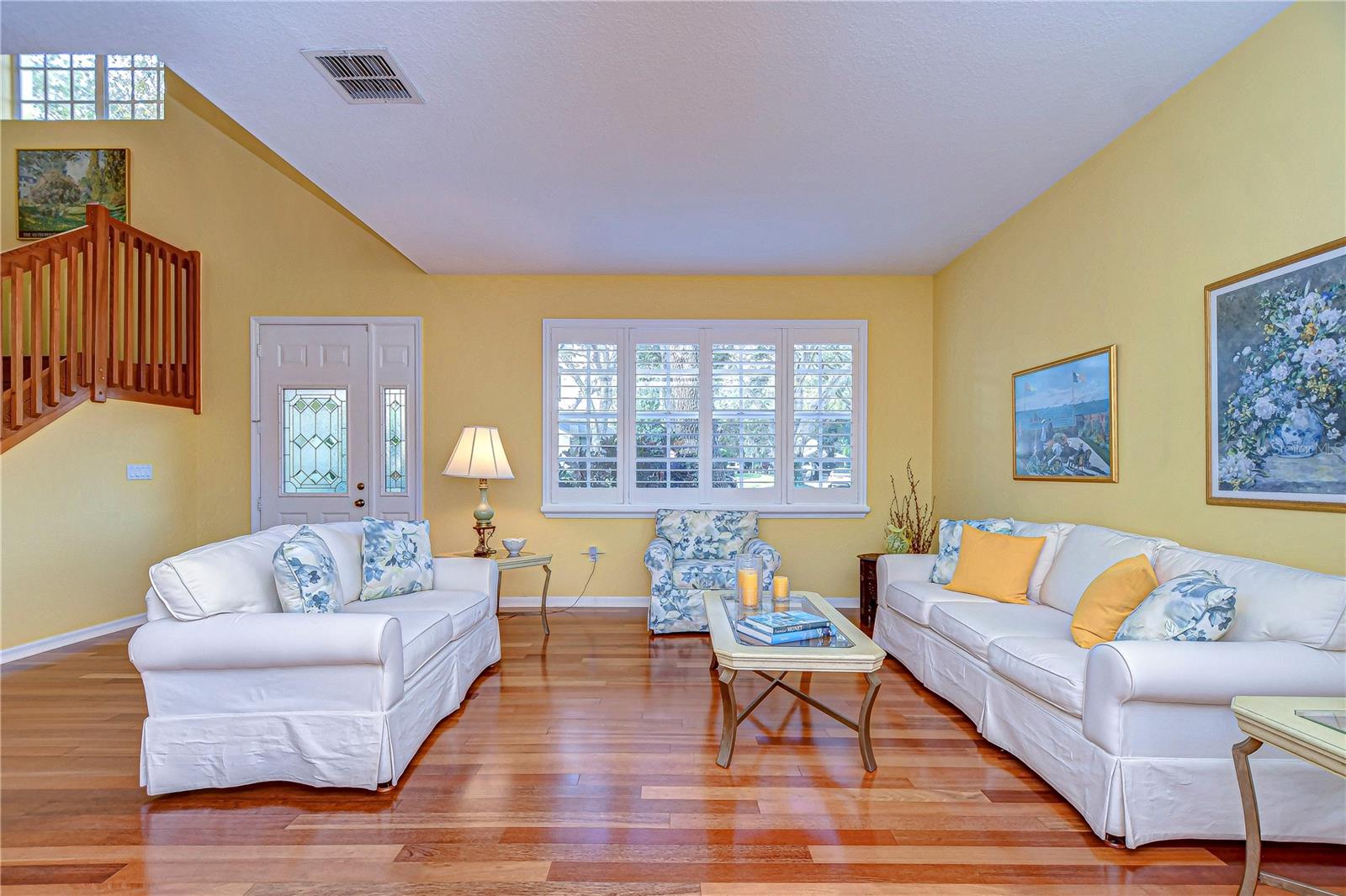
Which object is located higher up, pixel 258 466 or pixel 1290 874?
pixel 258 466

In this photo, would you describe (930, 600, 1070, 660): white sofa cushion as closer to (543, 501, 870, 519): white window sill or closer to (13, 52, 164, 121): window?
(543, 501, 870, 519): white window sill

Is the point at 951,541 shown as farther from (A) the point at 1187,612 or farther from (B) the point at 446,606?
(B) the point at 446,606

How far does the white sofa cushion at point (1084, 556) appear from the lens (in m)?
2.73

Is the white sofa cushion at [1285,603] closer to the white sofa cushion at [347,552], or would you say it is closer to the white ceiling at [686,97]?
the white ceiling at [686,97]

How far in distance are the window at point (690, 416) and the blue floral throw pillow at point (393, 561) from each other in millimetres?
1760

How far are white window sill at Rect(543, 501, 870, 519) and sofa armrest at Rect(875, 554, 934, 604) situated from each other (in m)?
1.22

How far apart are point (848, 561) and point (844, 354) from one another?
1.66m

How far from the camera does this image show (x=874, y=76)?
2496 millimetres

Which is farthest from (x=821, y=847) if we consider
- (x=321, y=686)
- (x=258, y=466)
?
(x=258, y=466)

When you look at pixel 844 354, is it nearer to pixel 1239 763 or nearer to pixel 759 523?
pixel 759 523

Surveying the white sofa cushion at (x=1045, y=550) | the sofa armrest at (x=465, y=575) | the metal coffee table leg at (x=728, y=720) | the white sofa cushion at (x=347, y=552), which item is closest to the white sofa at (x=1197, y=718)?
the white sofa cushion at (x=1045, y=550)

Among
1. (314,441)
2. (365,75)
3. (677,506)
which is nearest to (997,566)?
(677,506)

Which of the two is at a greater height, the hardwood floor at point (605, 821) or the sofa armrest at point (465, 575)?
the sofa armrest at point (465, 575)

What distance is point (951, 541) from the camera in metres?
3.72
